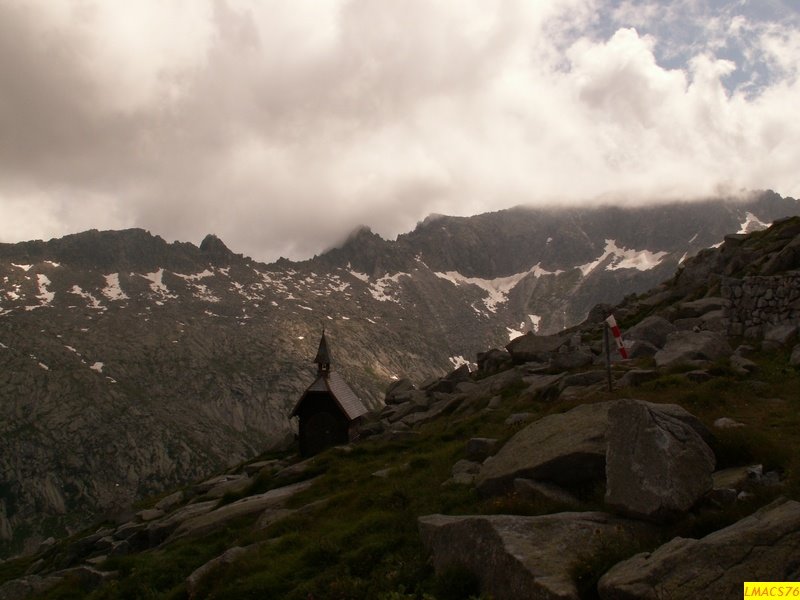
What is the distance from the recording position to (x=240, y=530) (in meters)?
24.3

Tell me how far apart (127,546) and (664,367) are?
27702 mm

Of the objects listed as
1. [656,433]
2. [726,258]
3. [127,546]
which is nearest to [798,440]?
[656,433]

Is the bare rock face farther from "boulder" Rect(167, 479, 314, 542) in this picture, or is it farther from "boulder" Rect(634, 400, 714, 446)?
"boulder" Rect(167, 479, 314, 542)

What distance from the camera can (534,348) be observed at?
1849 inches

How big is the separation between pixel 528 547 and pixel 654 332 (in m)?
29.8

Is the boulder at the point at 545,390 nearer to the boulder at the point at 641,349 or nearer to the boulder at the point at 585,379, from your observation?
the boulder at the point at 585,379

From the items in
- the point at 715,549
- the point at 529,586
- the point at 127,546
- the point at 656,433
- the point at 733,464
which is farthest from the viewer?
the point at 127,546

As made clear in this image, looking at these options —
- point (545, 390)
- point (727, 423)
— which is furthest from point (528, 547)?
point (545, 390)

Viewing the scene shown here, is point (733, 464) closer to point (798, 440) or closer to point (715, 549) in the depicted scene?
point (798, 440)

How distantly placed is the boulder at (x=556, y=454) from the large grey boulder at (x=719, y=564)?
203 inches

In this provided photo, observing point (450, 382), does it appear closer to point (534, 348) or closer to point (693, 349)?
point (534, 348)

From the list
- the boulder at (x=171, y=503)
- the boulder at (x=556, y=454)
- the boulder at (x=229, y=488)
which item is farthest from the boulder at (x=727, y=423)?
the boulder at (x=171, y=503)

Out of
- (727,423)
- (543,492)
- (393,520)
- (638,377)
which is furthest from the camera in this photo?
(638,377)

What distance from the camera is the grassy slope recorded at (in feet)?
42.7
